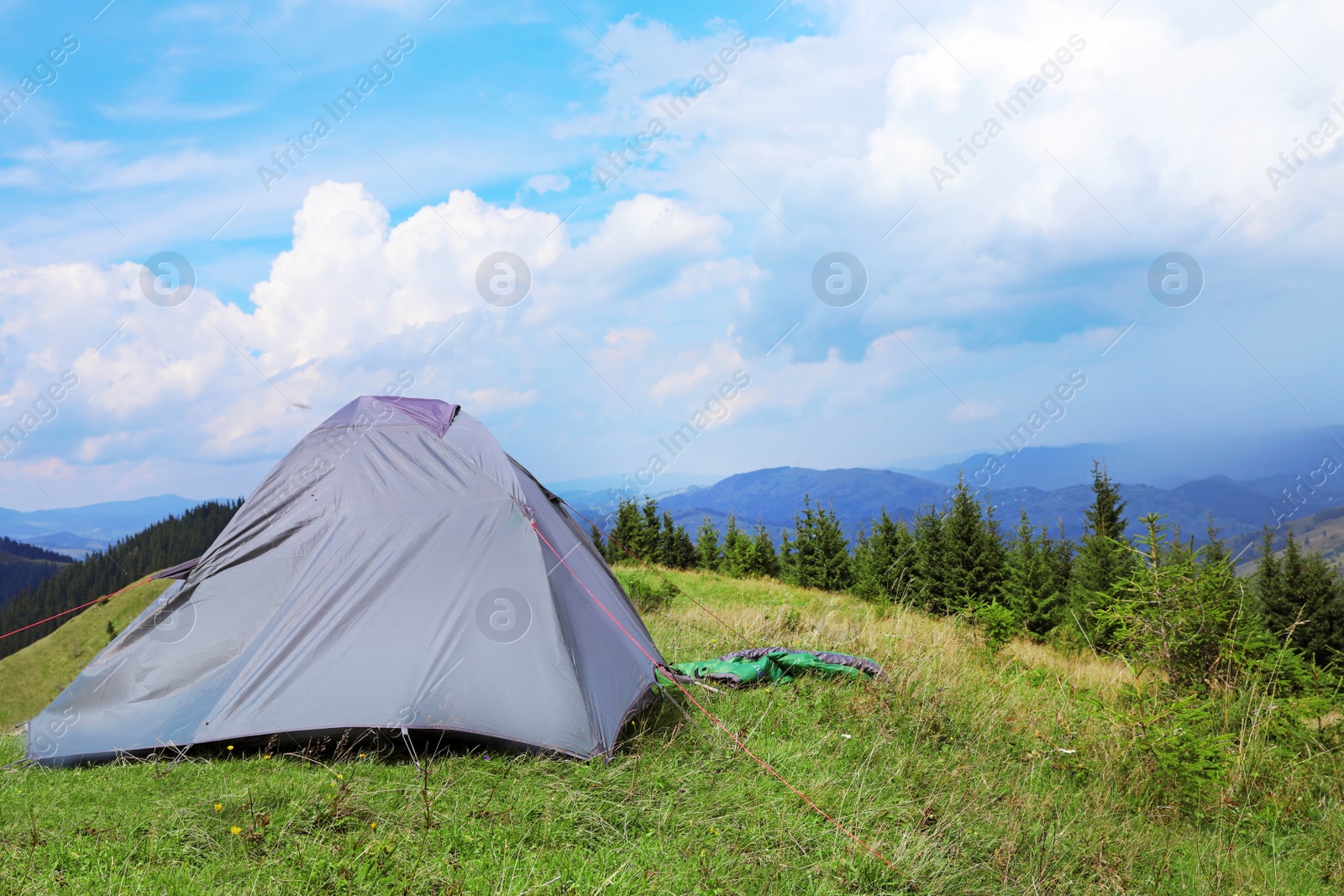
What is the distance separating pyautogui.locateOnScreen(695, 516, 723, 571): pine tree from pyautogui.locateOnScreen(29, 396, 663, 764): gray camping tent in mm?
30555

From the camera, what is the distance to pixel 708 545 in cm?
3666

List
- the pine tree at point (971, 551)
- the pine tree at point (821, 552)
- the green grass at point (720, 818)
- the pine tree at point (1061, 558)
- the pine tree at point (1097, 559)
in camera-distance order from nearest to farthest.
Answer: the green grass at point (720, 818) → the pine tree at point (1097, 559) → the pine tree at point (971, 551) → the pine tree at point (1061, 558) → the pine tree at point (821, 552)

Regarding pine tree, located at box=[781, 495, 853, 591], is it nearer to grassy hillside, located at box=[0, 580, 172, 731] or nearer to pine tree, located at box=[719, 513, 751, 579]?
pine tree, located at box=[719, 513, 751, 579]

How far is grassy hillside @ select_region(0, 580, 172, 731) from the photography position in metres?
10.7

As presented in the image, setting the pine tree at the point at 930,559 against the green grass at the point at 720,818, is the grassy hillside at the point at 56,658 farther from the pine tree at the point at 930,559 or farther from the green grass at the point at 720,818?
the pine tree at the point at 930,559

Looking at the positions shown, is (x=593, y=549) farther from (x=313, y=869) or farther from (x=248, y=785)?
Result: (x=313, y=869)

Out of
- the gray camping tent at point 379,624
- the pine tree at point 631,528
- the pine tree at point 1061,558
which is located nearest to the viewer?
the gray camping tent at point 379,624

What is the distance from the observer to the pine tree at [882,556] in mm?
25266

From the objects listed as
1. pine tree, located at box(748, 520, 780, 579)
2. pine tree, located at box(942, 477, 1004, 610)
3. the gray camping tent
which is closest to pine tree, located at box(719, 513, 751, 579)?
pine tree, located at box(748, 520, 780, 579)

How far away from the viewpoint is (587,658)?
5098 mm

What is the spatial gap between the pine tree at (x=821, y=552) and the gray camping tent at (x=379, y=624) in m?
25.1

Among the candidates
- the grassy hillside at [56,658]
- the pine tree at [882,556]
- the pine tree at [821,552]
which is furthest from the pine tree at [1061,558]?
the grassy hillside at [56,658]

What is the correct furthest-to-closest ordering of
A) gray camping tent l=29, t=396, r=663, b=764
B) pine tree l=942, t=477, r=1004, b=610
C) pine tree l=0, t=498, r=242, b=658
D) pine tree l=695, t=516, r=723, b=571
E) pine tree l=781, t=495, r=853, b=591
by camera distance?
pine tree l=0, t=498, r=242, b=658 < pine tree l=695, t=516, r=723, b=571 < pine tree l=781, t=495, r=853, b=591 < pine tree l=942, t=477, r=1004, b=610 < gray camping tent l=29, t=396, r=663, b=764

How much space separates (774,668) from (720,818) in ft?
9.33
